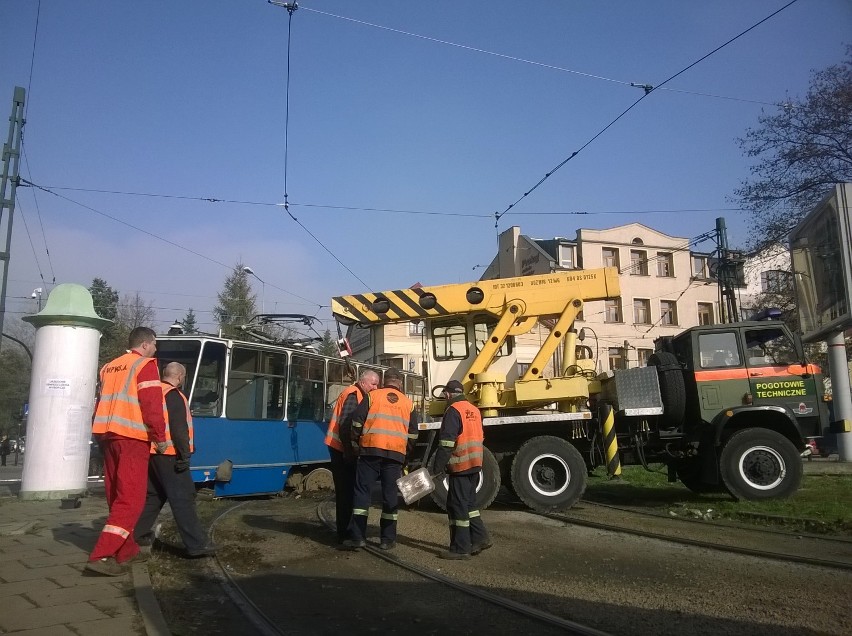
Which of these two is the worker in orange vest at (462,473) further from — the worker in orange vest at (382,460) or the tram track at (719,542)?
the tram track at (719,542)

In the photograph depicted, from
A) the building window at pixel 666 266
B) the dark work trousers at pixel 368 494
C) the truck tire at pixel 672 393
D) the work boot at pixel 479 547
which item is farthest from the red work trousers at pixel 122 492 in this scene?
the building window at pixel 666 266

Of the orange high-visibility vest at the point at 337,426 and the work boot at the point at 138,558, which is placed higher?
the orange high-visibility vest at the point at 337,426

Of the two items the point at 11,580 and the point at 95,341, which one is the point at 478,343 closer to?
the point at 95,341

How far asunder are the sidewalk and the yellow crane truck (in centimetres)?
496

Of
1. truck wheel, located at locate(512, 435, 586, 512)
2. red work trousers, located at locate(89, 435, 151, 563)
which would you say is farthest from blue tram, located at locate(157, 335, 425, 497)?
red work trousers, located at locate(89, 435, 151, 563)

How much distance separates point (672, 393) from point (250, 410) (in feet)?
22.3

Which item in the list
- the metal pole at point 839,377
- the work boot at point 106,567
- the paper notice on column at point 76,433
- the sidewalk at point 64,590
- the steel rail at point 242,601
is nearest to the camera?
the sidewalk at point 64,590

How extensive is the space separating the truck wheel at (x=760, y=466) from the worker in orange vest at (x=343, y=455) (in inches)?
224

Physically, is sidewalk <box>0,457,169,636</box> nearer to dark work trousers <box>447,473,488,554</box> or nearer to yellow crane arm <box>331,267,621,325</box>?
dark work trousers <box>447,473,488,554</box>

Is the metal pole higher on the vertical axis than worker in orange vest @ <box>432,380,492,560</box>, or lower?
higher

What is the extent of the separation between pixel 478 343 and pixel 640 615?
22.5ft

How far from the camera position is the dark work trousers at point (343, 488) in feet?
24.0

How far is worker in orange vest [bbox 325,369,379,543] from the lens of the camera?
7352 mm

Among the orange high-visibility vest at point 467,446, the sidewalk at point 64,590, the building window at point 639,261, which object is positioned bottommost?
the sidewalk at point 64,590
